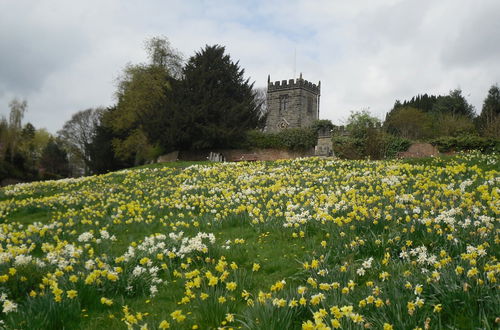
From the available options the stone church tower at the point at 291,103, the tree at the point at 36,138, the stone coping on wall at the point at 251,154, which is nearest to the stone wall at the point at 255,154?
the stone coping on wall at the point at 251,154

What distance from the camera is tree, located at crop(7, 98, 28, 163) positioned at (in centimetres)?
4684

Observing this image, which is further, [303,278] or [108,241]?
[108,241]

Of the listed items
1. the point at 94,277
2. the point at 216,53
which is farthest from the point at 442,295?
the point at 216,53

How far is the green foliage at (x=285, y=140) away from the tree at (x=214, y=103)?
99 centimetres

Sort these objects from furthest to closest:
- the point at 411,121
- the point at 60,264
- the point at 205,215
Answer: the point at 411,121 < the point at 205,215 < the point at 60,264

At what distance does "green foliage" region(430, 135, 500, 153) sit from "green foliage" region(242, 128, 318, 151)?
1064 centimetres

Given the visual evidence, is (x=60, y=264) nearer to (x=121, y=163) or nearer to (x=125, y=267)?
(x=125, y=267)

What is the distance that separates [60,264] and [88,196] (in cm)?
785

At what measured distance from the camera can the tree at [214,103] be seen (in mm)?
32875

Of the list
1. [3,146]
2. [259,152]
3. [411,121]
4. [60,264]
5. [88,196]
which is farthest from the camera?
[411,121]

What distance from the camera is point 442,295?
11.5 feet

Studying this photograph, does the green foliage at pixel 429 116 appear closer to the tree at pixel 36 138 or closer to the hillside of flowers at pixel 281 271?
the hillside of flowers at pixel 281 271

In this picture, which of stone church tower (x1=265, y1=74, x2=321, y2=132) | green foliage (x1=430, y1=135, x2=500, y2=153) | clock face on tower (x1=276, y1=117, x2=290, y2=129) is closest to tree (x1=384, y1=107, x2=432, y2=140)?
stone church tower (x1=265, y1=74, x2=321, y2=132)

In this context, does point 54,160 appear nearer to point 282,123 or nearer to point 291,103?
point 282,123
